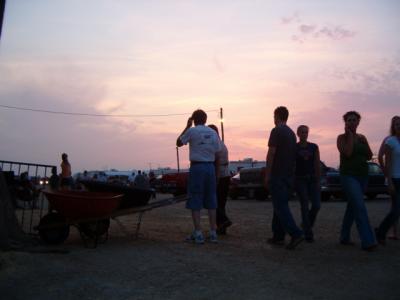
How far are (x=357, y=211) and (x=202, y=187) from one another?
7.18 ft

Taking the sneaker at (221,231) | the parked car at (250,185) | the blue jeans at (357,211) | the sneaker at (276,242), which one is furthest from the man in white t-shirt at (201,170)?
the parked car at (250,185)

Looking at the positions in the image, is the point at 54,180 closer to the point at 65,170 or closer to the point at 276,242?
the point at 276,242

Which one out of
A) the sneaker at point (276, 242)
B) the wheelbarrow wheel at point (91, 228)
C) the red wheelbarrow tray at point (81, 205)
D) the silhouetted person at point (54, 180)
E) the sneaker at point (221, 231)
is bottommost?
the sneaker at point (276, 242)

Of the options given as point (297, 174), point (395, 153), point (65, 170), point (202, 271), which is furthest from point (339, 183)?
point (202, 271)

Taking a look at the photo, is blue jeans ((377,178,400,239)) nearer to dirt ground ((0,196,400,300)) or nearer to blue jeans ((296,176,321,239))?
dirt ground ((0,196,400,300))

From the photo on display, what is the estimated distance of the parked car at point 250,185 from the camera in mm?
20391

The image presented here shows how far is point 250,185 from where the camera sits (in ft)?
68.1

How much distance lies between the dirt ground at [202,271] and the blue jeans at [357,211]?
0.20 metres

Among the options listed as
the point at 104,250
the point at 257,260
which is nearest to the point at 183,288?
the point at 257,260

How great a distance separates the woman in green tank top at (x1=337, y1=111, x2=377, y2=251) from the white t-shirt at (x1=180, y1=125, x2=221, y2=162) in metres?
1.84

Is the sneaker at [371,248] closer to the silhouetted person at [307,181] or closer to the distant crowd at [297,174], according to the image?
the distant crowd at [297,174]

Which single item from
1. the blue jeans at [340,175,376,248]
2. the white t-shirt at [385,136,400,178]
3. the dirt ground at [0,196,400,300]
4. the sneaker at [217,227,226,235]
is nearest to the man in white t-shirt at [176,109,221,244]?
the dirt ground at [0,196,400,300]

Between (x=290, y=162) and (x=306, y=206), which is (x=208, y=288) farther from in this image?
(x=306, y=206)

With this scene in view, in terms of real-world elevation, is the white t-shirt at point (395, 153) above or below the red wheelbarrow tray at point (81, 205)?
above
